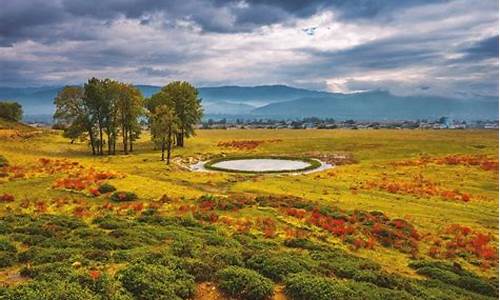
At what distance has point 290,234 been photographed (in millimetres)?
34188

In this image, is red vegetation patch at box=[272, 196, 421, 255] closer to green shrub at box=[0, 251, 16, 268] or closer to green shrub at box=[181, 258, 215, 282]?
green shrub at box=[181, 258, 215, 282]

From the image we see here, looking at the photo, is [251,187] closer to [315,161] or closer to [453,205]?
[453,205]

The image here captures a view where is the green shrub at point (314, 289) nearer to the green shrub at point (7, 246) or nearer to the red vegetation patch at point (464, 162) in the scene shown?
the green shrub at point (7, 246)

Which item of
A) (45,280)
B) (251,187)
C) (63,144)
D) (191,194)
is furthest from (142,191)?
(63,144)

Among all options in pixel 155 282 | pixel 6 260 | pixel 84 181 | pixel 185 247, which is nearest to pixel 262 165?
pixel 84 181

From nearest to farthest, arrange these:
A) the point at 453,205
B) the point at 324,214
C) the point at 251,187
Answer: the point at 324,214
the point at 453,205
the point at 251,187

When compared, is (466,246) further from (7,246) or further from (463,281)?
(7,246)

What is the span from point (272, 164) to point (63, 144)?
5747 cm

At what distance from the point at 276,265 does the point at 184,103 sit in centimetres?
9803

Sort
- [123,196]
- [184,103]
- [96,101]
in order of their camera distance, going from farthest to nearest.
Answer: [184,103]
[96,101]
[123,196]

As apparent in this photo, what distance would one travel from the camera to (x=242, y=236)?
31.2 m

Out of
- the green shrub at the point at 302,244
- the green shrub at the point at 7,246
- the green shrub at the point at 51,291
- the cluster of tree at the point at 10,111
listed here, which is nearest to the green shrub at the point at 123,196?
the green shrub at the point at 7,246

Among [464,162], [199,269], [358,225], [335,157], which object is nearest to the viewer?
[199,269]

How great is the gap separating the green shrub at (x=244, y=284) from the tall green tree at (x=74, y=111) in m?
86.1
